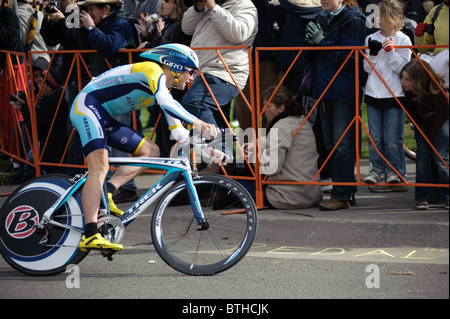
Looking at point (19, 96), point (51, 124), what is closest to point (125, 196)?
point (51, 124)

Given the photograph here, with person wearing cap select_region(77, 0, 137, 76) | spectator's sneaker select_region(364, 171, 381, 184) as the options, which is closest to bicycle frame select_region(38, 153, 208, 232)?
spectator's sneaker select_region(364, 171, 381, 184)

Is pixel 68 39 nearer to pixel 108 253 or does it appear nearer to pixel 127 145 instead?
pixel 127 145

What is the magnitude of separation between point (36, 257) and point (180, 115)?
1541mm

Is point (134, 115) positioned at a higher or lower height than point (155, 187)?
lower

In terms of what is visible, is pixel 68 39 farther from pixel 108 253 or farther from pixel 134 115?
pixel 108 253

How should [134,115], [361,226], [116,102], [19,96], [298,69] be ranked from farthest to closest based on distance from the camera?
[19,96]
[134,115]
[298,69]
[361,226]
[116,102]

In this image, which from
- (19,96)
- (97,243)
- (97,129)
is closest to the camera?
(97,243)

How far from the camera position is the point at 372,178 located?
7996 millimetres

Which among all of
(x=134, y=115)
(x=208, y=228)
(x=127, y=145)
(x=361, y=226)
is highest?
(x=127, y=145)

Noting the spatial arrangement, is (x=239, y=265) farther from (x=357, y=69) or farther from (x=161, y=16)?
(x=161, y=16)

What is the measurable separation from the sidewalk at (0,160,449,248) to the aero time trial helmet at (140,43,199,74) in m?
1.87

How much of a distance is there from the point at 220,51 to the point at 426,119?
6.76 feet

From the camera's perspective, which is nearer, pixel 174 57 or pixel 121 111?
pixel 174 57

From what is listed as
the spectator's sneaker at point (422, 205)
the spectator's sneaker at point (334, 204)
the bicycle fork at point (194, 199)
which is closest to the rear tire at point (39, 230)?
the bicycle fork at point (194, 199)
